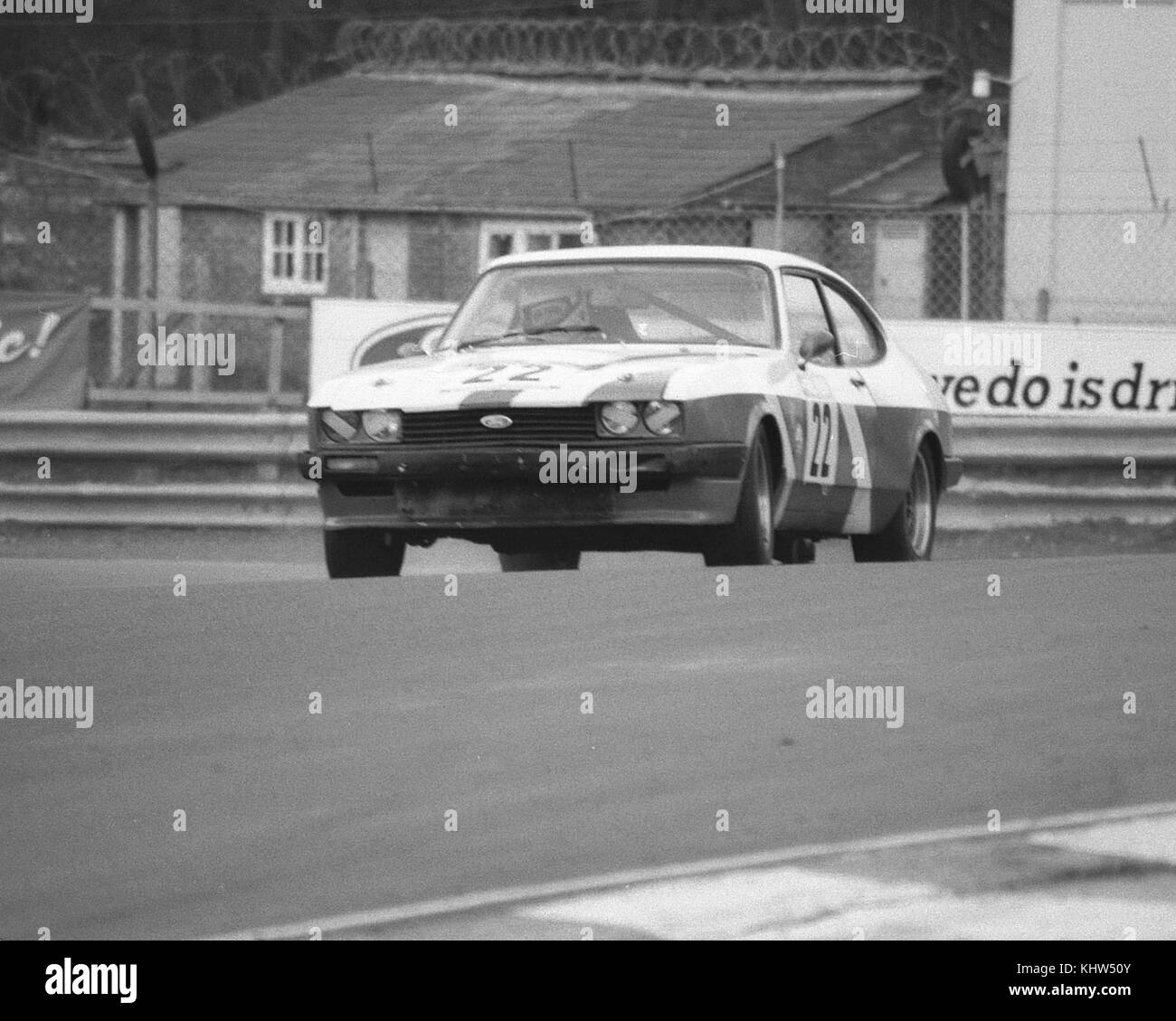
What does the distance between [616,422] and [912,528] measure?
8.39 feet

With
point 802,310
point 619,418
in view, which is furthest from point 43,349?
point 619,418

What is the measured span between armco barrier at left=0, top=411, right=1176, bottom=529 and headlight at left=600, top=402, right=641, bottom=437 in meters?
4.79

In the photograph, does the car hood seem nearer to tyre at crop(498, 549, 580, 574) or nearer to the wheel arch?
tyre at crop(498, 549, 580, 574)

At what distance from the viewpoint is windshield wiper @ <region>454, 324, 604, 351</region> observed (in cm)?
1038

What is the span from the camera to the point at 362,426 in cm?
966

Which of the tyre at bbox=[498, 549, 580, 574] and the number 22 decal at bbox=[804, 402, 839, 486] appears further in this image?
the tyre at bbox=[498, 549, 580, 574]

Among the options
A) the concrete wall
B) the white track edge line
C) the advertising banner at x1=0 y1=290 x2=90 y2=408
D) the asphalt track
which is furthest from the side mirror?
the concrete wall

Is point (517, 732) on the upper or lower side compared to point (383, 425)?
lower

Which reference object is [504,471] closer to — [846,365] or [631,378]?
[631,378]

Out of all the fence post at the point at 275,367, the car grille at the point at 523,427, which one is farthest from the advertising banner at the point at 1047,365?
the car grille at the point at 523,427

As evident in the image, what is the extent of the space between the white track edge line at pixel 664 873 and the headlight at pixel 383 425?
14.5 feet

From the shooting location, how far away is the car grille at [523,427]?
30.7 feet

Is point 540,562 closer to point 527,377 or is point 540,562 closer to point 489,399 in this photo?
point 527,377

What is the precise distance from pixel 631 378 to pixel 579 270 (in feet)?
4.97
